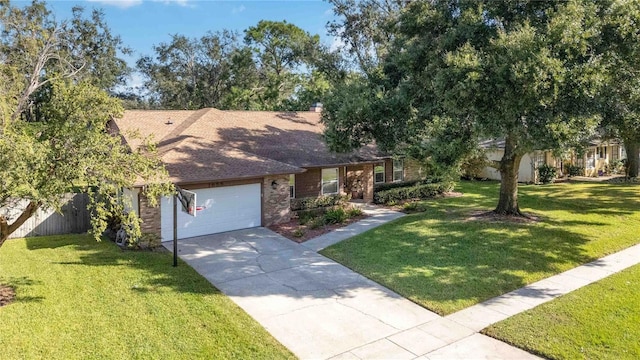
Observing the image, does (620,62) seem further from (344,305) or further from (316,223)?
(316,223)

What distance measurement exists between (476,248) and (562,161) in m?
20.1

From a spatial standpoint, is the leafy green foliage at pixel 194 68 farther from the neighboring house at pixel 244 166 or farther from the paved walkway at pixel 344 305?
the paved walkway at pixel 344 305

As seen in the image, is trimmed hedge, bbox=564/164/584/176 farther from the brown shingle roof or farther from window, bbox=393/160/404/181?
the brown shingle roof

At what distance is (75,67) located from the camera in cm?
3359

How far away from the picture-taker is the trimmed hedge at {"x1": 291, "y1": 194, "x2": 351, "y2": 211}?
59.7ft

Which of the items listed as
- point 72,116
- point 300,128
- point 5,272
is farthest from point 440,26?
point 5,272

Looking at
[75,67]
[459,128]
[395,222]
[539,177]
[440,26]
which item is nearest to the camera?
[459,128]

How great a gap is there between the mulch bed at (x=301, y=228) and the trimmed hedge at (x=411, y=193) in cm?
346

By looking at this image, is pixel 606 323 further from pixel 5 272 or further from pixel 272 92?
pixel 272 92

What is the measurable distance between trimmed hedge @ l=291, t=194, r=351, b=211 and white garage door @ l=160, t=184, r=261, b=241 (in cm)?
215

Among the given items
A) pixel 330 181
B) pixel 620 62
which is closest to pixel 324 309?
pixel 620 62

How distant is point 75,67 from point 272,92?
15995 millimetres

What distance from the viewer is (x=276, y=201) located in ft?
55.4

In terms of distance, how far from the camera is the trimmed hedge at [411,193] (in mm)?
20344
